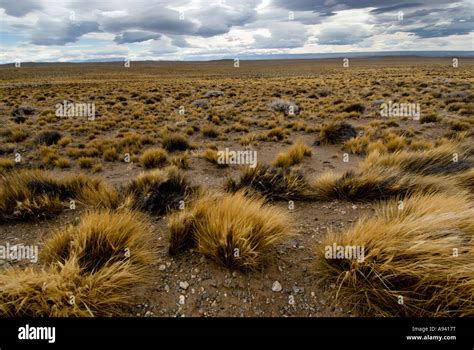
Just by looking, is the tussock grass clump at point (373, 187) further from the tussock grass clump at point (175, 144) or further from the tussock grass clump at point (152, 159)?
the tussock grass clump at point (175, 144)

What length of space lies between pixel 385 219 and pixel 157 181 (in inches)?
125

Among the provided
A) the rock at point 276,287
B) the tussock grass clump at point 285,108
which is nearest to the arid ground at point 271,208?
the rock at point 276,287

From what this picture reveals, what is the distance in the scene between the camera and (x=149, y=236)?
298cm

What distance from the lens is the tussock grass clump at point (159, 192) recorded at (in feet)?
12.1

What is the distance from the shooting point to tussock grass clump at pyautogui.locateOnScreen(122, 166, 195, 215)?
3.70 meters

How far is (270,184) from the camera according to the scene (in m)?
4.36

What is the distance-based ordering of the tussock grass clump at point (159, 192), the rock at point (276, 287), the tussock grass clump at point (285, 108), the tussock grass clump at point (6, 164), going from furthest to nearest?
the tussock grass clump at point (285, 108) → the tussock grass clump at point (6, 164) → the tussock grass clump at point (159, 192) → the rock at point (276, 287)

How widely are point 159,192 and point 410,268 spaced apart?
121 inches

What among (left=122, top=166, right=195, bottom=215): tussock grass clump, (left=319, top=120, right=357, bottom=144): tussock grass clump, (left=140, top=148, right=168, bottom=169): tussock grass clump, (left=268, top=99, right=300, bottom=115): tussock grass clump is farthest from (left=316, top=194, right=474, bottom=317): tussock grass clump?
(left=268, top=99, right=300, bottom=115): tussock grass clump

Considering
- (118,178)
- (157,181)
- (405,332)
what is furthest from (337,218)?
(118,178)

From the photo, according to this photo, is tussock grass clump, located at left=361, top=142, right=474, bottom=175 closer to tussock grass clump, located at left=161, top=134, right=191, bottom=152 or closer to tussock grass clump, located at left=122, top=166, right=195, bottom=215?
tussock grass clump, located at left=122, top=166, right=195, bottom=215

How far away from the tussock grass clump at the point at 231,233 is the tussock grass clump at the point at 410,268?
500 mm

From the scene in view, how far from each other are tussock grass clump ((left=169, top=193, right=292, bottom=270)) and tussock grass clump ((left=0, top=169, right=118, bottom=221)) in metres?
1.42

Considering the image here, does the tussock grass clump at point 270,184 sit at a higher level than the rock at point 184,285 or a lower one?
higher
